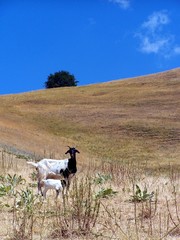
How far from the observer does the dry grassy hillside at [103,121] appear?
1326 inches

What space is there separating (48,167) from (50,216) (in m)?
4.71

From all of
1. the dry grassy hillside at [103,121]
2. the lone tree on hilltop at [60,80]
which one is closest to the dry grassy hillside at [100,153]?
the dry grassy hillside at [103,121]

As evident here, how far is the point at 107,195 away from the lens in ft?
28.5

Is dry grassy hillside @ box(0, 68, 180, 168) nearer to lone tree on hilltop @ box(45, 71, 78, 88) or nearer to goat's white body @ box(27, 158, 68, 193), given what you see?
goat's white body @ box(27, 158, 68, 193)

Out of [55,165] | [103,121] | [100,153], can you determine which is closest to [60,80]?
[103,121]

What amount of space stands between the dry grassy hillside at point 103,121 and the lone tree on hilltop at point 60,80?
2397 centimetres

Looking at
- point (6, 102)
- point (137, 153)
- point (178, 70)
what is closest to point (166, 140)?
point (137, 153)

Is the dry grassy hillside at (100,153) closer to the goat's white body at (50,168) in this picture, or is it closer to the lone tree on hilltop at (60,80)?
the goat's white body at (50,168)

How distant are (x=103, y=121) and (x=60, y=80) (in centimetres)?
4691

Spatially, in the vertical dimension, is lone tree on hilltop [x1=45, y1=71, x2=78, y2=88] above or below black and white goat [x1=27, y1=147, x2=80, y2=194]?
above

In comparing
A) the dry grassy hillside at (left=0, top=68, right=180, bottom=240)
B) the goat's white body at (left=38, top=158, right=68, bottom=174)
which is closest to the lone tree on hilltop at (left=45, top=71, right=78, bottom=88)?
the dry grassy hillside at (left=0, top=68, right=180, bottom=240)

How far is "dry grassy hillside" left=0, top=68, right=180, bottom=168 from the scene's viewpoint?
33688mm

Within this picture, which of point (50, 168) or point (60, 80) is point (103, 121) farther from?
point (60, 80)

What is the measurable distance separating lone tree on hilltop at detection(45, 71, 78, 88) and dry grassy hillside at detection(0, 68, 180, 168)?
78.6 feet
